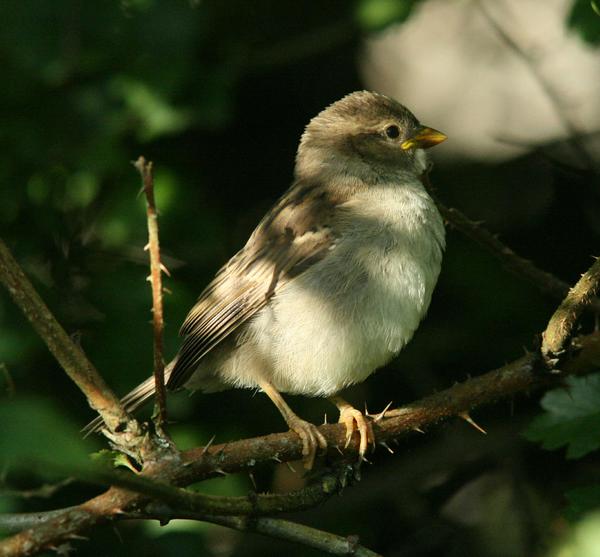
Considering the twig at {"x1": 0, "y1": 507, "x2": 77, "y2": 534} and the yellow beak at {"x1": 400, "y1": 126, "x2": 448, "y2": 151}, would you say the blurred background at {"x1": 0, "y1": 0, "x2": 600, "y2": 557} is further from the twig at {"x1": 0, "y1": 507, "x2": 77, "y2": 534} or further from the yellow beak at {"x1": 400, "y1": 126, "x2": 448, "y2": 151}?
the twig at {"x1": 0, "y1": 507, "x2": 77, "y2": 534}

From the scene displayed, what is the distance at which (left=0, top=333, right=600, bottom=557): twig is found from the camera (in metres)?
2.38

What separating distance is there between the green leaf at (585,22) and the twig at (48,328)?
2.71 metres

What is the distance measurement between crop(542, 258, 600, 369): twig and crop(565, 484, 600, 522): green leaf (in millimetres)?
767

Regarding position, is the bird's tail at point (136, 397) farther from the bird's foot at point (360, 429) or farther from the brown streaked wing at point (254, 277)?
the bird's foot at point (360, 429)

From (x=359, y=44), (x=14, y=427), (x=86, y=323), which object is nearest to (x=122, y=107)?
(x=86, y=323)

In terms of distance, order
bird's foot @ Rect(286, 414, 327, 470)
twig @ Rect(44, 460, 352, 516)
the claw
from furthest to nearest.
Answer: the claw
bird's foot @ Rect(286, 414, 327, 470)
twig @ Rect(44, 460, 352, 516)

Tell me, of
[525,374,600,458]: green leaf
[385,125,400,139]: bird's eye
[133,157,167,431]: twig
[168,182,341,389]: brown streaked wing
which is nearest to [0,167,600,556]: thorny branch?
[133,157,167,431]: twig

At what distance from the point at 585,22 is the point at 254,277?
187cm

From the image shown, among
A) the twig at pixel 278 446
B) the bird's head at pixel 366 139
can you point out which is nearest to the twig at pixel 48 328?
the twig at pixel 278 446

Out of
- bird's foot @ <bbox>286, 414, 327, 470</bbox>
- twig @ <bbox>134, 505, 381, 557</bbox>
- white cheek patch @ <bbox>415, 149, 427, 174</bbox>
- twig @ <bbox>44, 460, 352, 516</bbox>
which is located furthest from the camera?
white cheek patch @ <bbox>415, 149, 427, 174</bbox>

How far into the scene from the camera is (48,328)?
8.20ft

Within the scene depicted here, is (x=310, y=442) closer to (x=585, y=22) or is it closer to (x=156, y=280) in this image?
(x=156, y=280)

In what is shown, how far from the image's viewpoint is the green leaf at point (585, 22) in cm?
399

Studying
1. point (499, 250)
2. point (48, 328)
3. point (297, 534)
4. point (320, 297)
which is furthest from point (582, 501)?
point (320, 297)
